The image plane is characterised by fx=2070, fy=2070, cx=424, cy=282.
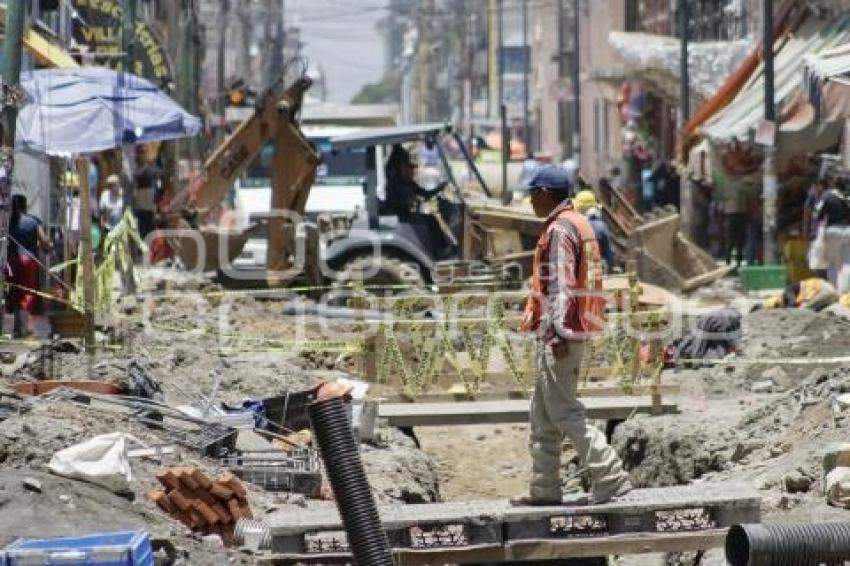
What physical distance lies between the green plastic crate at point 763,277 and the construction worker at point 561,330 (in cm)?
1895

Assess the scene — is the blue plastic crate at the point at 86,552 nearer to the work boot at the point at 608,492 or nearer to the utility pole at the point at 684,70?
the work boot at the point at 608,492

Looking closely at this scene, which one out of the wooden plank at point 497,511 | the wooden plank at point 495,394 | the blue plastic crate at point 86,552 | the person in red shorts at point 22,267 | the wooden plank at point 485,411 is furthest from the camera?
the person in red shorts at point 22,267

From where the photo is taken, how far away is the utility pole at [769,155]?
29250 millimetres

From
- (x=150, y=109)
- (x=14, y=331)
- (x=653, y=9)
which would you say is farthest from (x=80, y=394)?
(x=653, y=9)

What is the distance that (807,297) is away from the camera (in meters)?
23.9

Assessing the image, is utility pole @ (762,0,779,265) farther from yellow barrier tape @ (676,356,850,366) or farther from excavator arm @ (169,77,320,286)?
yellow barrier tape @ (676,356,850,366)

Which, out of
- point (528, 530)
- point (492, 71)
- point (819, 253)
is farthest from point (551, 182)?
point (492, 71)

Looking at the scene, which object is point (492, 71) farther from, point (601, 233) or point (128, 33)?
point (601, 233)

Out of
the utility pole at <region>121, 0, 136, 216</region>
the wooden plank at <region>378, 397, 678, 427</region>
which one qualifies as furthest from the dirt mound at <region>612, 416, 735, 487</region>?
the utility pole at <region>121, 0, 136, 216</region>

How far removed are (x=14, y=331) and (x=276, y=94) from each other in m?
8.64

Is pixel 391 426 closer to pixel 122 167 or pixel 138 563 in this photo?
pixel 138 563

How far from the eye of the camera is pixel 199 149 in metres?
51.2

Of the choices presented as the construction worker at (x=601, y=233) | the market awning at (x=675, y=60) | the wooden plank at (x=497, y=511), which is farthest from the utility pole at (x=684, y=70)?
the wooden plank at (x=497, y=511)

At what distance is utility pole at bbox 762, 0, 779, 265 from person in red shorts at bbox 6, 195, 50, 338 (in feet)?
43.0
